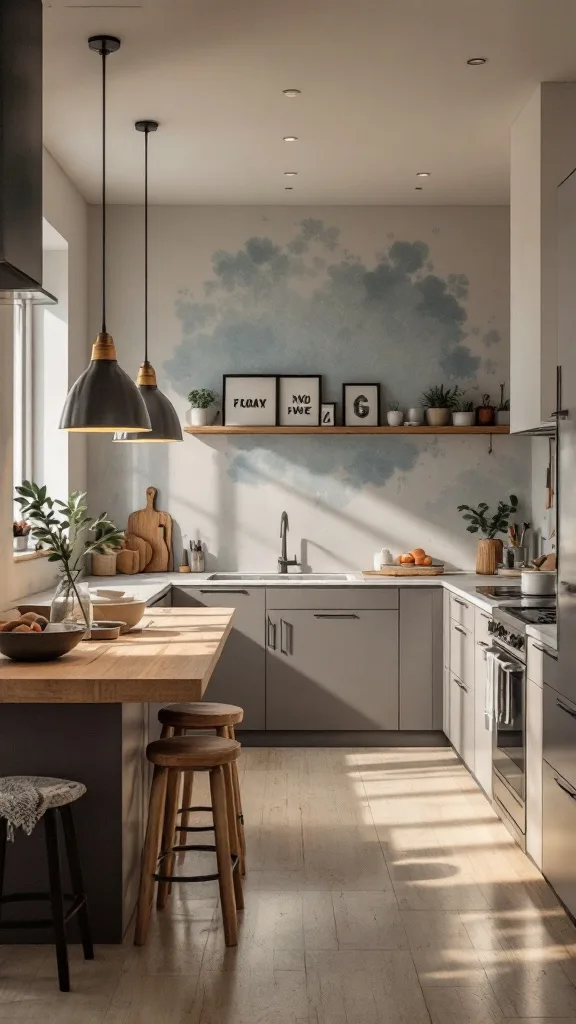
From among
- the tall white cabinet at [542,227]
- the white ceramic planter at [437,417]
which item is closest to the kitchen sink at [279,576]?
the white ceramic planter at [437,417]

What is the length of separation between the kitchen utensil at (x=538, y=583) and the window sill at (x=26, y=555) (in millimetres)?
2287

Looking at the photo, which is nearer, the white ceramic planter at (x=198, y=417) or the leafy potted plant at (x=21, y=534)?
the leafy potted plant at (x=21, y=534)

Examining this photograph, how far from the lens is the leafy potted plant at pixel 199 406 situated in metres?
6.38

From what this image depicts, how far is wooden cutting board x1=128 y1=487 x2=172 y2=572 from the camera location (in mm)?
6496

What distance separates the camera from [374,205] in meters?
6.50

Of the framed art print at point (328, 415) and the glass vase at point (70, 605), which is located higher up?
the framed art print at point (328, 415)

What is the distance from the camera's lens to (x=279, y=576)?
20.8 ft

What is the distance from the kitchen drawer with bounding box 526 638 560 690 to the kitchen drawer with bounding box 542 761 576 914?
0.29 m

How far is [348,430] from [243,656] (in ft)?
4.82

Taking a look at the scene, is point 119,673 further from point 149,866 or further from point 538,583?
point 538,583

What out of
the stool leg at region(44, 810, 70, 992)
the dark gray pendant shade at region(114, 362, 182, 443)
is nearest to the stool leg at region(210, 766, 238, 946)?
the stool leg at region(44, 810, 70, 992)

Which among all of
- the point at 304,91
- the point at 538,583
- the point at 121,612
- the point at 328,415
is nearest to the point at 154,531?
the point at 328,415

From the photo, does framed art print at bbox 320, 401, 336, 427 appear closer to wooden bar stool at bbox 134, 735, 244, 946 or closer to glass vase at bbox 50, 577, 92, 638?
glass vase at bbox 50, 577, 92, 638

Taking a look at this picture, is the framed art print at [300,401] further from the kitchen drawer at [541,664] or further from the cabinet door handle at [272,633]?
the kitchen drawer at [541,664]
